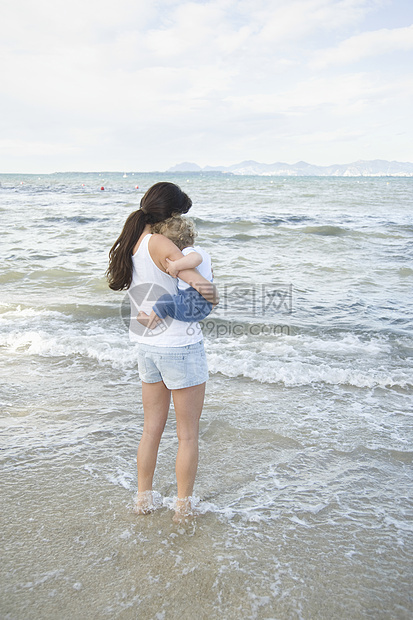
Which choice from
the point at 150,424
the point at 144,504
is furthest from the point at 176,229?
the point at 144,504

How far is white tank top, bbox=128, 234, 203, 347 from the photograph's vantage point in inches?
102

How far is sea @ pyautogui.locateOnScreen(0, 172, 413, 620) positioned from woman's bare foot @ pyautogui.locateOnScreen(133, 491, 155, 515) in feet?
0.15

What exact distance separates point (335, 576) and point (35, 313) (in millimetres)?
6325

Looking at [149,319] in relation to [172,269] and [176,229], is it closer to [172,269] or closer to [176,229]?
[172,269]

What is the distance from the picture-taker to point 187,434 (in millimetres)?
2758

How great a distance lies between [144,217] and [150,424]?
1250mm

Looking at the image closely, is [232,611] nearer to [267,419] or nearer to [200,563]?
[200,563]

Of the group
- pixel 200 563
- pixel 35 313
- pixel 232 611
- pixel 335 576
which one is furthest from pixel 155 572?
pixel 35 313

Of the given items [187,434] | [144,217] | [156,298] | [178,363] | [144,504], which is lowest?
[144,504]

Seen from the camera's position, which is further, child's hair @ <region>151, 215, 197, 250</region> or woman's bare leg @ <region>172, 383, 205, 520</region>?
woman's bare leg @ <region>172, 383, 205, 520</region>

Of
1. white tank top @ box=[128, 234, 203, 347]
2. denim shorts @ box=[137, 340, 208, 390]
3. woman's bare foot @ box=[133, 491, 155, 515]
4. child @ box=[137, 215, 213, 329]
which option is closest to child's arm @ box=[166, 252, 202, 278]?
child @ box=[137, 215, 213, 329]

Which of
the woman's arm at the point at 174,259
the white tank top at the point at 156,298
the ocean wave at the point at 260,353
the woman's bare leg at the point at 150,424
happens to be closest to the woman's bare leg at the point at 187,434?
the woman's bare leg at the point at 150,424

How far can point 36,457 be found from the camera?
11.6ft

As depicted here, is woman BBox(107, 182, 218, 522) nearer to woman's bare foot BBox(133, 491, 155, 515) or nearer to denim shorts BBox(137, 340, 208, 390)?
denim shorts BBox(137, 340, 208, 390)
